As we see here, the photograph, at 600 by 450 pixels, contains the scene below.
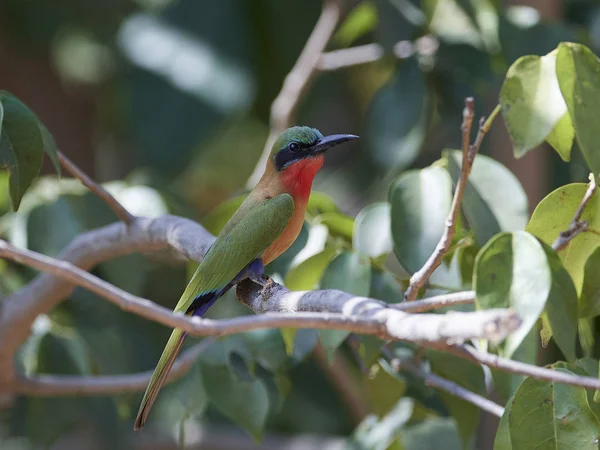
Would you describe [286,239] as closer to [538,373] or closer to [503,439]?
[503,439]

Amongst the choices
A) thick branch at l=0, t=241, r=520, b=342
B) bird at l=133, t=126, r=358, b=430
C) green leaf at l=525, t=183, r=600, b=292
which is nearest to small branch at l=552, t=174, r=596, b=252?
green leaf at l=525, t=183, r=600, b=292

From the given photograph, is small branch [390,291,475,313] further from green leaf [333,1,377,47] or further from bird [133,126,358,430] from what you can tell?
green leaf [333,1,377,47]

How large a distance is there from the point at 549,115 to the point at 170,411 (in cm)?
295

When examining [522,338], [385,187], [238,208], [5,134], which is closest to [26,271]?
[238,208]

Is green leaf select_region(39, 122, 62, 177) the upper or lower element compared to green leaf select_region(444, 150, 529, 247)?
lower

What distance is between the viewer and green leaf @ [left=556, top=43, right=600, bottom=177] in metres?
1.68

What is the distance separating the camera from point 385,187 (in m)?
4.28

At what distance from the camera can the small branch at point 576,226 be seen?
172cm

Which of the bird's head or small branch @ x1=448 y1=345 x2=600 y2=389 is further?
the bird's head

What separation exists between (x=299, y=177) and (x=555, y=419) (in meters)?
1.18

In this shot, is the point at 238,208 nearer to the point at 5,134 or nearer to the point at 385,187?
the point at 5,134

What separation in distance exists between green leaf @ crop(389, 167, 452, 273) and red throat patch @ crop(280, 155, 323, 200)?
390mm

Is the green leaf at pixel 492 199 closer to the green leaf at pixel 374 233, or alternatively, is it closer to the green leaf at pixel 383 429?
the green leaf at pixel 374 233

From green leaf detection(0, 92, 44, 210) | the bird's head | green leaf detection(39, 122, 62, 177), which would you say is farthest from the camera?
the bird's head
